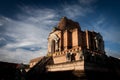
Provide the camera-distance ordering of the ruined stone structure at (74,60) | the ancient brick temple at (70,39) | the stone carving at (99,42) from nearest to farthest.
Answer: the ruined stone structure at (74,60), the ancient brick temple at (70,39), the stone carving at (99,42)

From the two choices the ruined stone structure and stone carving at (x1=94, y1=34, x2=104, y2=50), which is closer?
the ruined stone structure

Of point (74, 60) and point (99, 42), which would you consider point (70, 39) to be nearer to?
point (99, 42)

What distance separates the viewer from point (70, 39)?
110 ft

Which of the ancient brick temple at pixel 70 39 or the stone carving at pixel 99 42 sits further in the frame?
the stone carving at pixel 99 42

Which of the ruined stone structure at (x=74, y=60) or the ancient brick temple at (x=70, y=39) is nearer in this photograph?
the ruined stone structure at (x=74, y=60)

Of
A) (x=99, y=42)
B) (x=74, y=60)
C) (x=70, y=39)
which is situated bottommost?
(x=74, y=60)

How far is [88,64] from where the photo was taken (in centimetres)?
2147

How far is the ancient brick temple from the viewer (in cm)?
3234

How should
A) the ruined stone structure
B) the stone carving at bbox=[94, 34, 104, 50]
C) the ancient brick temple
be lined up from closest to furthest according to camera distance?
the ruined stone structure, the ancient brick temple, the stone carving at bbox=[94, 34, 104, 50]

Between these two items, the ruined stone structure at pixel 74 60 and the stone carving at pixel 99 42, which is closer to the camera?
the ruined stone structure at pixel 74 60

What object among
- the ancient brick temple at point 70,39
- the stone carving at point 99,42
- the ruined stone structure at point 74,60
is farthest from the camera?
the stone carving at point 99,42

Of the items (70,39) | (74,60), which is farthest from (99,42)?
(74,60)

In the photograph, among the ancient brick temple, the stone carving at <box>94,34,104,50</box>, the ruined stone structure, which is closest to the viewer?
the ruined stone structure

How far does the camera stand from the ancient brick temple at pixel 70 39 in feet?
106
